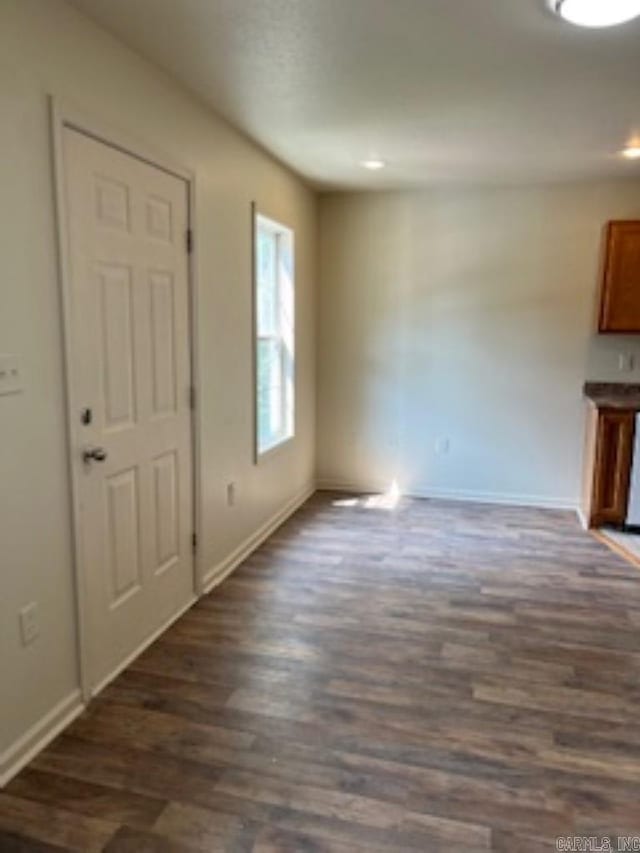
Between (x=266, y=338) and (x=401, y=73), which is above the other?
(x=401, y=73)

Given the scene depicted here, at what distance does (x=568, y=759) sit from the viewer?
203 centimetres

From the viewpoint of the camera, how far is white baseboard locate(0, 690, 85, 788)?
6.34ft

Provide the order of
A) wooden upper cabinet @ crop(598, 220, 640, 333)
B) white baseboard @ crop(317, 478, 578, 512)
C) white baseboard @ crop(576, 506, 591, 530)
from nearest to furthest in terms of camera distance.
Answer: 1. wooden upper cabinet @ crop(598, 220, 640, 333)
2. white baseboard @ crop(576, 506, 591, 530)
3. white baseboard @ crop(317, 478, 578, 512)

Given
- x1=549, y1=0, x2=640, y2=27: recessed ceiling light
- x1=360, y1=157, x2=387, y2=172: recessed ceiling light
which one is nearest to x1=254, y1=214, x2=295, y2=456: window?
x1=360, y1=157, x2=387, y2=172: recessed ceiling light

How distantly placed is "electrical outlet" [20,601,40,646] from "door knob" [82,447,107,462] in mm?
528

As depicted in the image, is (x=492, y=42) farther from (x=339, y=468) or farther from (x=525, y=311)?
(x=339, y=468)

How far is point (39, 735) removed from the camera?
2.07 meters

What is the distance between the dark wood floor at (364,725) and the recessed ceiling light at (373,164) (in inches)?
101

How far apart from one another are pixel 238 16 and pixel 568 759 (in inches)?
107

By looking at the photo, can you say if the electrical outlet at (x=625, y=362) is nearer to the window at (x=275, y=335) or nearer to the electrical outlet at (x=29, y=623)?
the window at (x=275, y=335)

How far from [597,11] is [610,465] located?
2961 mm

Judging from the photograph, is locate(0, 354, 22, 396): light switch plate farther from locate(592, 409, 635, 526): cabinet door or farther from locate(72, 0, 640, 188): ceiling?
locate(592, 409, 635, 526): cabinet door

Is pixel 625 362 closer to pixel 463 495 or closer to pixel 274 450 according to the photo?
pixel 463 495

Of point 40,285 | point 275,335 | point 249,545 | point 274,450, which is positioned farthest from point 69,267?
point 275,335
